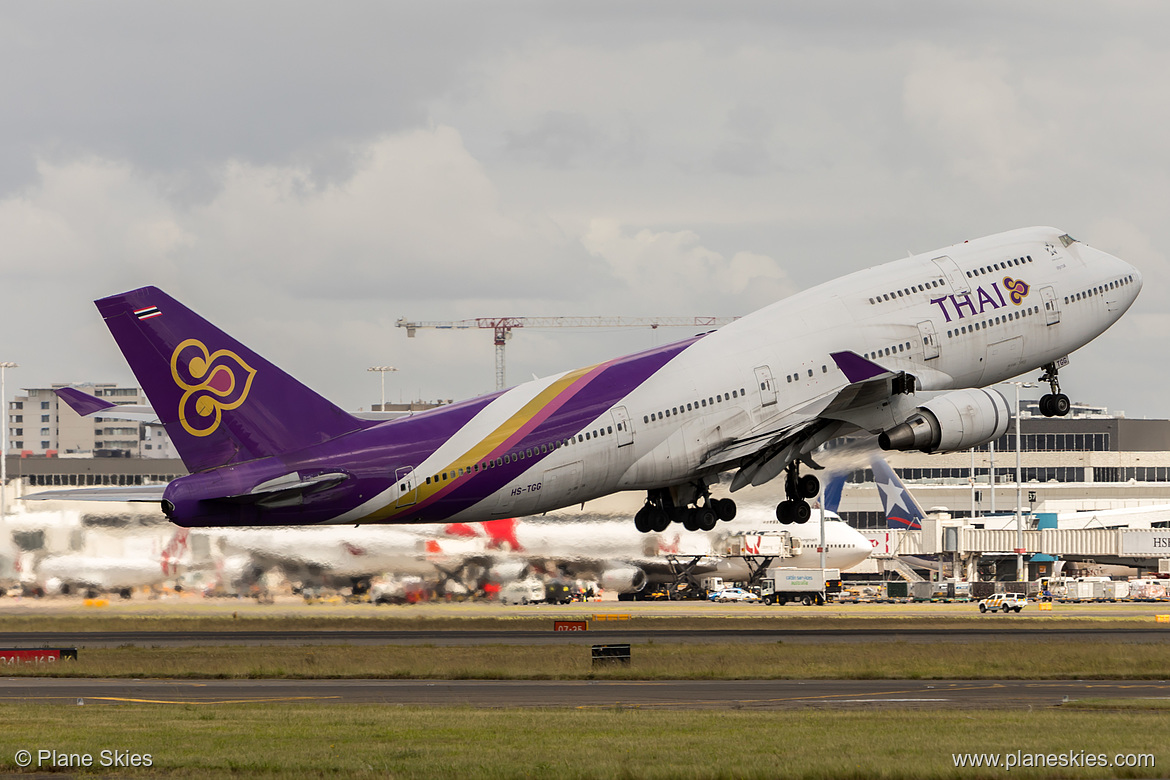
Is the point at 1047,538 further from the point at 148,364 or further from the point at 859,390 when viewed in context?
the point at 148,364

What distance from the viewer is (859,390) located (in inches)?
1688

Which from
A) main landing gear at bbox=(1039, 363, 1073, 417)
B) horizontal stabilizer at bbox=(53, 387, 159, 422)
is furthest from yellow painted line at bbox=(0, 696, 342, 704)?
main landing gear at bbox=(1039, 363, 1073, 417)

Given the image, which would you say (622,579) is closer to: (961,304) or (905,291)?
(961,304)

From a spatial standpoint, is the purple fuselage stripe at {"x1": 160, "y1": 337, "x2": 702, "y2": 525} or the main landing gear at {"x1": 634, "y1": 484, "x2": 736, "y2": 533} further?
the main landing gear at {"x1": 634, "y1": 484, "x2": 736, "y2": 533}

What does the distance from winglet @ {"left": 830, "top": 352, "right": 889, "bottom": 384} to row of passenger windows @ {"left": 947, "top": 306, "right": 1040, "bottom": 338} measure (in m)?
4.00

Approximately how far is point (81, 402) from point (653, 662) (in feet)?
64.8

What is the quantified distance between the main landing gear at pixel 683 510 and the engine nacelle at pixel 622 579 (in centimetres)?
2512

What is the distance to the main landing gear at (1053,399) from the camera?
51031 millimetres

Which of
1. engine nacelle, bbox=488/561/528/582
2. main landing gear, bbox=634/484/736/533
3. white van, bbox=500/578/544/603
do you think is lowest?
white van, bbox=500/578/544/603

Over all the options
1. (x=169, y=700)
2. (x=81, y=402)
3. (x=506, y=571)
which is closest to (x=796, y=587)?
(x=506, y=571)

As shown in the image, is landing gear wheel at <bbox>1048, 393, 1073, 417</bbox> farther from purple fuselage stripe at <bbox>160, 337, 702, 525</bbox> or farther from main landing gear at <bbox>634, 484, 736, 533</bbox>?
purple fuselage stripe at <bbox>160, 337, 702, 525</bbox>

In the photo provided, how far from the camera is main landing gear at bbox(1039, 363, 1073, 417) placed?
5103 centimetres

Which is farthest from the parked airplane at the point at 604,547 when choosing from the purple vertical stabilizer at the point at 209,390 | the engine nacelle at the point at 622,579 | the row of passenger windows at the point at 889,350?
the purple vertical stabilizer at the point at 209,390

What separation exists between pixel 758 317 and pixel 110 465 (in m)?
116
